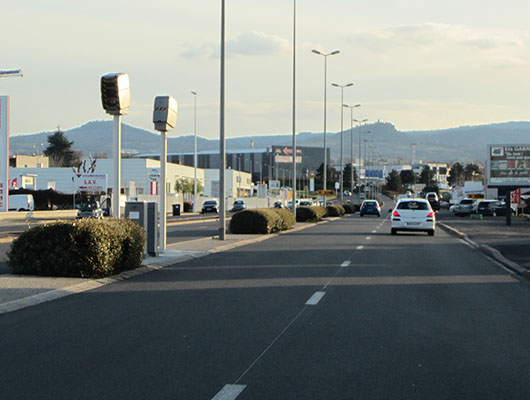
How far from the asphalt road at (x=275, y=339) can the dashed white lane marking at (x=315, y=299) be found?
0.03m

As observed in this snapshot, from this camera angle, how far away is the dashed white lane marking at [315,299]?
12148 millimetres

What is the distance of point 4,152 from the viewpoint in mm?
60156

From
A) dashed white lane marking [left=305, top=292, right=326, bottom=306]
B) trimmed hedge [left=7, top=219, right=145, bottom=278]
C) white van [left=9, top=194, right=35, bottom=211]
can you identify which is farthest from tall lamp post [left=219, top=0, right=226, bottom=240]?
white van [left=9, top=194, right=35, bottom=211]

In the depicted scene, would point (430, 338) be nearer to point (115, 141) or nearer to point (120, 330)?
point (120, 330)

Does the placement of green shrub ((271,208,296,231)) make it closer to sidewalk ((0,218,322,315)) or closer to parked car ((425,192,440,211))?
sidewalk ((0,218,322,315))

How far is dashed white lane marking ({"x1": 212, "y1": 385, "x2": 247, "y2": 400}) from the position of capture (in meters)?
6.43

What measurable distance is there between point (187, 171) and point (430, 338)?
382 ft

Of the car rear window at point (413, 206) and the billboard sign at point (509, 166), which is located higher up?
the billboard sign at point (509, 166)

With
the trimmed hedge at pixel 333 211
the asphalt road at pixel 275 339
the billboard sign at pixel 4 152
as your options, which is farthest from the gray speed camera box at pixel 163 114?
the trimmed hedge at pixel 333 211

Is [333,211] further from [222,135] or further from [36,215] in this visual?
[222,135]

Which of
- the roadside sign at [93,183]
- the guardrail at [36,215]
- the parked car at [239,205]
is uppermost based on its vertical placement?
the roadside sign at [93,183]

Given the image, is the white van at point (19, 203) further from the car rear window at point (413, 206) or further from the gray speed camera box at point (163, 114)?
the gray speed camera box at point (163, 114)

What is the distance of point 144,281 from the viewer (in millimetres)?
15398

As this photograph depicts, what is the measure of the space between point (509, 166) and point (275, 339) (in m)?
44.9
